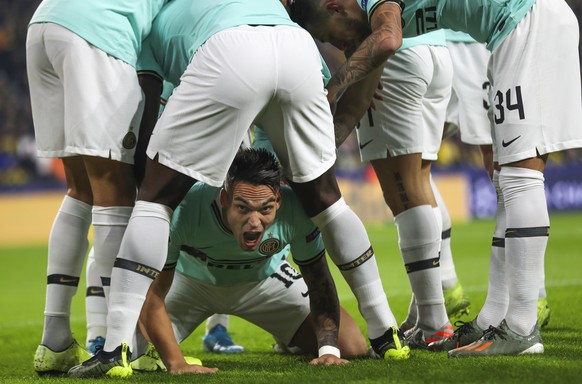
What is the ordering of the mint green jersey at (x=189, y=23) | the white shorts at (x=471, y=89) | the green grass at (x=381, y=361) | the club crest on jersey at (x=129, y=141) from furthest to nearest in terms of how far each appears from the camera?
the white shorts at (x=471, y=89) < the club crest on jersey at (x=129, y=141) < the mint green jersey at (x=189, y=23) < the green grass at (x=381, y=361)

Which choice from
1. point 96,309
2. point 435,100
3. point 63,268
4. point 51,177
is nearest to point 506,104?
point 435,100

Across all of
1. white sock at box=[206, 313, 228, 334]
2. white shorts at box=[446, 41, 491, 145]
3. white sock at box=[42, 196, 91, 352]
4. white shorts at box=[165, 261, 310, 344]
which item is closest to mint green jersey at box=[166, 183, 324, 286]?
white shorts at box=[165, 261, 310, 344]

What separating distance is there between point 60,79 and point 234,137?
927mm

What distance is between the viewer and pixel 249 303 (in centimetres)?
442

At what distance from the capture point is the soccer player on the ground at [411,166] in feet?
14.3

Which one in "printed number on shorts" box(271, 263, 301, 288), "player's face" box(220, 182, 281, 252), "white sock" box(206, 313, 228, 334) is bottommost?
"white sock" box(206, 313, 228, 334)

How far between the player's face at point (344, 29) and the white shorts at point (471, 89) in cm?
167

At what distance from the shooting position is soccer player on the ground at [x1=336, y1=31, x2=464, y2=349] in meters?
4.37

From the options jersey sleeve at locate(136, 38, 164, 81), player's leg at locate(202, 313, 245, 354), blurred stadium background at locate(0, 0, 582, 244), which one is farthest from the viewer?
blurred stadium background at locate(0, 0, 582, 244)

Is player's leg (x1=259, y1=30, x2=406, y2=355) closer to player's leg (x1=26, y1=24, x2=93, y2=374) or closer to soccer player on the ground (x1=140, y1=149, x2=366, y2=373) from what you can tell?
soccer player on the ground (x1=140, y1=149, x2=366, y2=373)

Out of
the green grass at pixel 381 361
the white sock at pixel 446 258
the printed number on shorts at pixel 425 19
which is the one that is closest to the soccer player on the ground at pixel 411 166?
the green grass at pixel 381 361

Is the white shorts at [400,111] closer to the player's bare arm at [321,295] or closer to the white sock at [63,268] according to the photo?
the player's bare arm at [321,295]

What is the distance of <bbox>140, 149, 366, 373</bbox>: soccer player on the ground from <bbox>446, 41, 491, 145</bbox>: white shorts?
1623 millimetres

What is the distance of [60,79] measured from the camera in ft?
12.7
